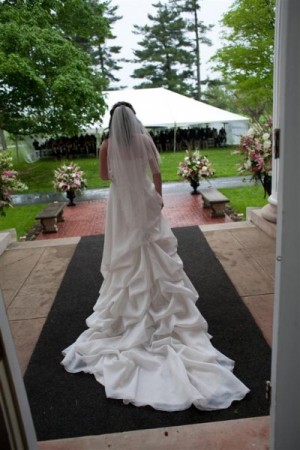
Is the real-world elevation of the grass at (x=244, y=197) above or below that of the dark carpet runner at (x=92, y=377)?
above

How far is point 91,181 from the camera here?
1535cm

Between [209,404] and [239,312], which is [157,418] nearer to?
[209,404]

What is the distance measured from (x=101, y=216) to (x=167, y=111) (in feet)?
44.3

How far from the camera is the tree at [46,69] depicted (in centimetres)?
1216

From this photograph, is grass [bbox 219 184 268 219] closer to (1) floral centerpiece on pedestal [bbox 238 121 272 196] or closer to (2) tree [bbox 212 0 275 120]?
(1) floral centerpiece on pedestal [bbox 238 121 272 196]

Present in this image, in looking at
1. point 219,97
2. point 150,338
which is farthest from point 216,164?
point 219,97

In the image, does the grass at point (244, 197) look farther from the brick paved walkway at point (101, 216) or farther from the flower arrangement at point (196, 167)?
the flower arrangement at point (196, 167)

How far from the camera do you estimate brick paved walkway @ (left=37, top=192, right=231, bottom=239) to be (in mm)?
8195

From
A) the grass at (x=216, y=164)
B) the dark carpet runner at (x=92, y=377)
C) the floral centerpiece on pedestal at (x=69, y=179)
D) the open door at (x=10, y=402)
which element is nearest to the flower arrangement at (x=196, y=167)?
the grass at (x=216, y=164)

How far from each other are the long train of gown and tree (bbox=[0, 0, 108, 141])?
10966mm

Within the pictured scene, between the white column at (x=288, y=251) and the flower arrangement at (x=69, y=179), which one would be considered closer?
the white column at (x=288, y=251)

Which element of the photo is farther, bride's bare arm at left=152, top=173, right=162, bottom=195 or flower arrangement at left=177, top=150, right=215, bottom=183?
flower arrangement at left=177, top=150, right=215, bottom=183

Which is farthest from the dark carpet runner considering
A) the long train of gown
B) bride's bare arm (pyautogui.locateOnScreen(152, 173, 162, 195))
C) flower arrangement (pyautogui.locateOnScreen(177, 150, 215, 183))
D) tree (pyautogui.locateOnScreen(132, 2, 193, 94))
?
tree (pyautogui.locateOnScreen(132, 2, 193, 94))

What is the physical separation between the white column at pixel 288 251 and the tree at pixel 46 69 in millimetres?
12450
